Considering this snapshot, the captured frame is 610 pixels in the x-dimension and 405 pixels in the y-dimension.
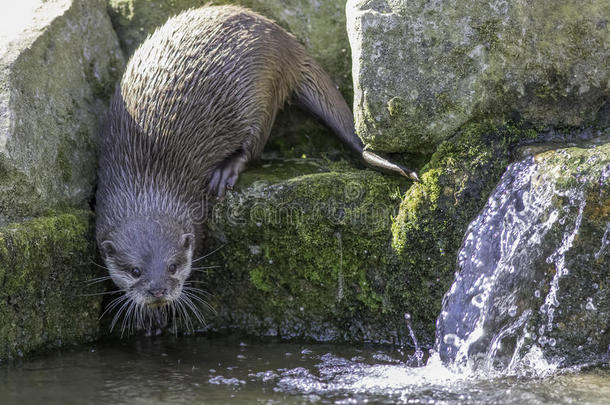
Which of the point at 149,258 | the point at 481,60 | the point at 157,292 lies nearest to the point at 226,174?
the point at 149,258

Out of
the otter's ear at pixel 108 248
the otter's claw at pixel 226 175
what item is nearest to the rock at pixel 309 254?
the otter's claw at pixel 226 175

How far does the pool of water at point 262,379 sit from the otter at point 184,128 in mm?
331

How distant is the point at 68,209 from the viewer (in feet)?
11.6

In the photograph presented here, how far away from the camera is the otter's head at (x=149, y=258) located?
11.1ft

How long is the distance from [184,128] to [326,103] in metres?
0.71

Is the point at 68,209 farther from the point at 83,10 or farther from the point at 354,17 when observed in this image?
the point at 354,17

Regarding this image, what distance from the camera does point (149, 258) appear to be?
3.41 m

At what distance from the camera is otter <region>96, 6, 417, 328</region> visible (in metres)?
3.45

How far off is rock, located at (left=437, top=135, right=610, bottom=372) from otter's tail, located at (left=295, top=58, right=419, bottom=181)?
886mm

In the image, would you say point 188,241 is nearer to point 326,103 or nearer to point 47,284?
point 47,284

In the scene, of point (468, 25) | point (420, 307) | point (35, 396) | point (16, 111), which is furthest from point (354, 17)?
point (35, 396)

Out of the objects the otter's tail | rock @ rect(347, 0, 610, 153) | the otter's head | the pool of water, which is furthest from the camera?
the otter's tail

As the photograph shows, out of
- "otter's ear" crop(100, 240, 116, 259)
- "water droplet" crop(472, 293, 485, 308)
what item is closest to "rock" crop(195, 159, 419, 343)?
"water droplet" crop(472, 293, 485, 308)

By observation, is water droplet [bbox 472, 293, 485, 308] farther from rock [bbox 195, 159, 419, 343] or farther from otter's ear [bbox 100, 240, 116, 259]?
otter's ear [bbox 100, 240, 116, 259]
